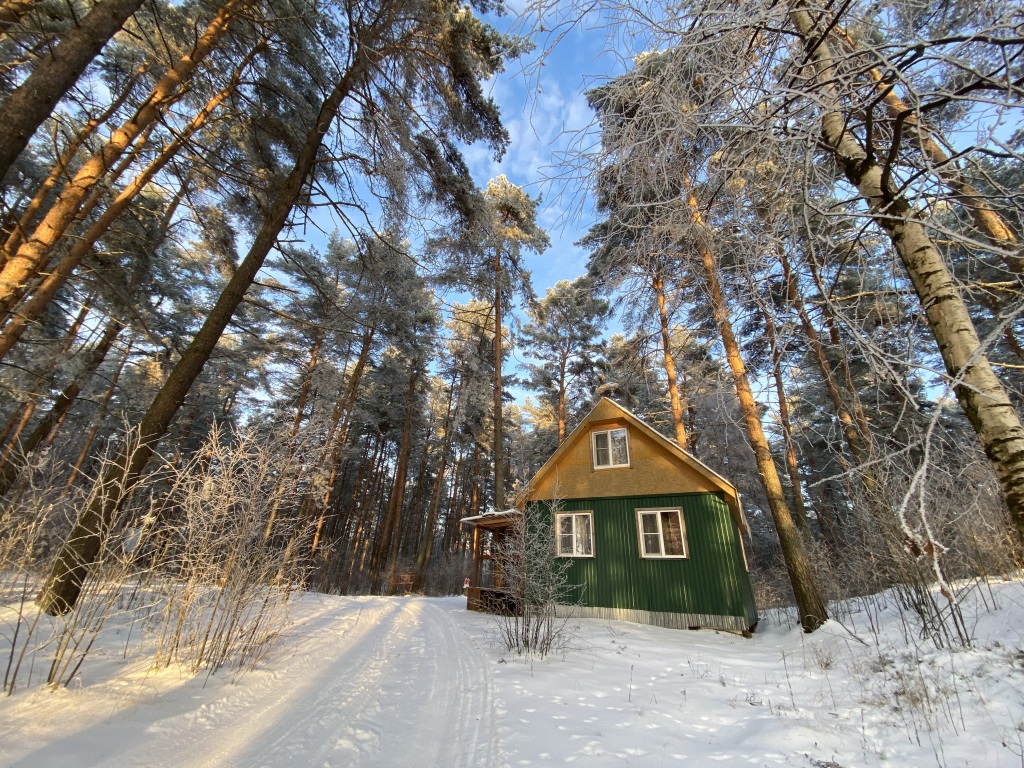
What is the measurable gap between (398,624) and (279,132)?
984 cm

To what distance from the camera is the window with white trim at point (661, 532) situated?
10.2 meters

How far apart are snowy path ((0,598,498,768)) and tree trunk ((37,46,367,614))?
124cm

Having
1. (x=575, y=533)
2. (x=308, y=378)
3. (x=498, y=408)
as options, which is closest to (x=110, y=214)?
(x=308, y=378)

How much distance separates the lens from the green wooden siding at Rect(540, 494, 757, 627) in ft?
31.0

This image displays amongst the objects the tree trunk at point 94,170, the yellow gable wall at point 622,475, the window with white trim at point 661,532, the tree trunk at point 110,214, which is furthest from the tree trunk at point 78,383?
the window with white trim at point 661,532

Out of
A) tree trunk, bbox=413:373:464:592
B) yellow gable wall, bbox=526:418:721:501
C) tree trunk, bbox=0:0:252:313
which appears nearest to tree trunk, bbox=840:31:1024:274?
tree trunk, bbox=0:0:252:313

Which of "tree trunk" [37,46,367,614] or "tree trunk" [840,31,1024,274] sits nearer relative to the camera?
"tree trunk" [840,31,1024,274]

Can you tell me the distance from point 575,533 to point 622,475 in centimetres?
215

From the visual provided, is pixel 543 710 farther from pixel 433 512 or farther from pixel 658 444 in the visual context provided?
pixel 433 512

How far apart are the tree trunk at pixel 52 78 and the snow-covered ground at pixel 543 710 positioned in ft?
12.5

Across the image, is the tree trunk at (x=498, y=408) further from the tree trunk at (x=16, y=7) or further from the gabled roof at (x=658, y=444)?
the tree trunk at (x=16, y=7)

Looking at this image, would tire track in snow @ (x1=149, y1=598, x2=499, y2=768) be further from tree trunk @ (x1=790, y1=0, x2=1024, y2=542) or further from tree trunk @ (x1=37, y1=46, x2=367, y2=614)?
tree trunk @ (x1=790, y1=0, x2=1024, y2=542)

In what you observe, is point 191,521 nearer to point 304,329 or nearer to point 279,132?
point 279,132

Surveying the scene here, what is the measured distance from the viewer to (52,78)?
9.84 ft
